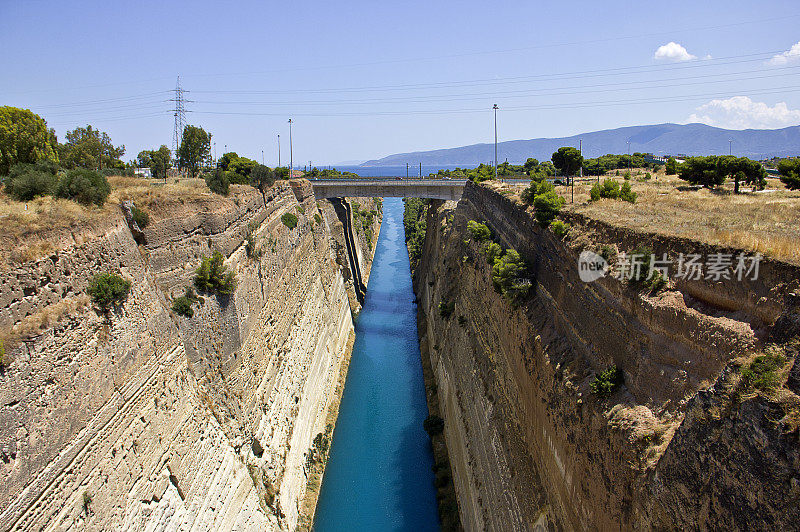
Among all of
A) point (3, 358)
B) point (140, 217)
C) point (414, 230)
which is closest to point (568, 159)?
point (140, 217)

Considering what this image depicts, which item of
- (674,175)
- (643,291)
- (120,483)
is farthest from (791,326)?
(674,175)

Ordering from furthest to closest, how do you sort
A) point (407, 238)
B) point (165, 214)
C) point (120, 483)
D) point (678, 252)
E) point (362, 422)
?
1. point (407, 238)
2. point (362, 422)
3. point (165, 214)
4. point (120, 483)
5. point (678, 252)

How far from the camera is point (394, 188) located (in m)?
35.8

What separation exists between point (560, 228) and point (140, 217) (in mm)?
10499

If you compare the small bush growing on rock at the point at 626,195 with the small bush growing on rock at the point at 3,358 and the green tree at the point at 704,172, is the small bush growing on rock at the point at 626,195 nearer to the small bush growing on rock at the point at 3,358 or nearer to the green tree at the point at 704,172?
the green tree at the point at 704,172

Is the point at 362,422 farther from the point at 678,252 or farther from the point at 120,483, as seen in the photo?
the point at 678,252

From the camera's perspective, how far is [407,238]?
2571 inches

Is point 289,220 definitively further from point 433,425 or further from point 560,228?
point 560,228

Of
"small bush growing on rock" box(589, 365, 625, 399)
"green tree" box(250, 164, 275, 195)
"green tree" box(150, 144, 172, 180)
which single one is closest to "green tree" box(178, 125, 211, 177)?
"green tree" box(150, 144, 172, 180)

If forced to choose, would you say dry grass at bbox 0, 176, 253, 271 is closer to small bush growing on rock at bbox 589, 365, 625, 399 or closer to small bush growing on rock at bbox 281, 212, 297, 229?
small bush growing on rock at bbox 281, 212, 297, 229

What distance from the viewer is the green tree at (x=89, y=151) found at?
21609 mm

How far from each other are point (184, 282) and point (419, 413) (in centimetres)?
1484

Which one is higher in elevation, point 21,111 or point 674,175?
point 21,111

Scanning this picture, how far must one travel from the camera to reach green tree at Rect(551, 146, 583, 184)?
1003 inches
